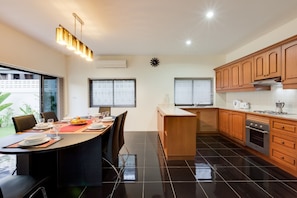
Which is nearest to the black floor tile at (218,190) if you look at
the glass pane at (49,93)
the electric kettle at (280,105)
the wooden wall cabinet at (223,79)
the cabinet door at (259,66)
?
the electric kettle at (280,105)

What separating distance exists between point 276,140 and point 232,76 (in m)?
2.24

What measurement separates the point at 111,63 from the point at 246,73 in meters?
3.85

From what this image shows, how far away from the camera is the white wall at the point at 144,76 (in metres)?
5.78

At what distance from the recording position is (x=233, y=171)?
2.86 metres

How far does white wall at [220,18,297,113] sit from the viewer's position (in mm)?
3301

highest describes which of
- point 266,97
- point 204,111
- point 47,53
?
point 47,53

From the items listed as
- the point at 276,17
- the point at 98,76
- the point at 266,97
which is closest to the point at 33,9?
the point at 98,76

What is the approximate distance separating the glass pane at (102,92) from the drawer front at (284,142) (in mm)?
4605

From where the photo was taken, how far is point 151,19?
3.12 meters

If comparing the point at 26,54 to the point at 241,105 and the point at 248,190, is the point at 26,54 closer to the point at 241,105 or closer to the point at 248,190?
the point at 248,190

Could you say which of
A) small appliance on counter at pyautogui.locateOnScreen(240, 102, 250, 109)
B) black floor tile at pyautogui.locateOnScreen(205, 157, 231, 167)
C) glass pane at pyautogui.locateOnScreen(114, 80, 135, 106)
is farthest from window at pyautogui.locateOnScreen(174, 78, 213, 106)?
black floor tile at pyautogui.locateOnScreen(205, 157, 231, 167)

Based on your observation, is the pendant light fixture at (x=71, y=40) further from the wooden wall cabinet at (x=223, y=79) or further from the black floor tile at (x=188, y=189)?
the wooden wall cabinet at (x=223, y=79)

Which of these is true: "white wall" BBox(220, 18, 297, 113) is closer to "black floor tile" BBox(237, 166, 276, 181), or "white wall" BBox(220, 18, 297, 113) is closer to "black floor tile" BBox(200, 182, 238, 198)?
"black floor tile" BBox(237, 166, 276, 181)

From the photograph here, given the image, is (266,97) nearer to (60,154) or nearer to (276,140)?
(276,140)
